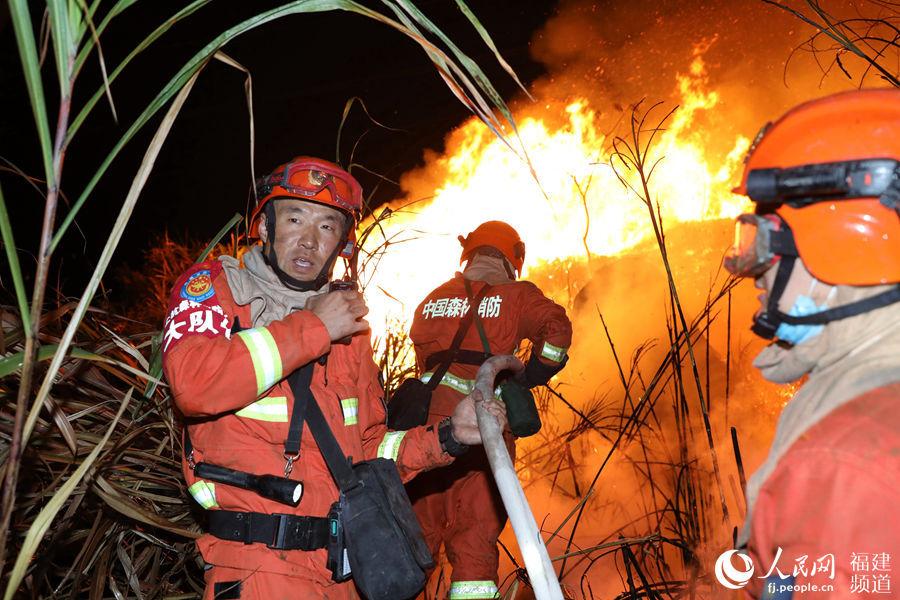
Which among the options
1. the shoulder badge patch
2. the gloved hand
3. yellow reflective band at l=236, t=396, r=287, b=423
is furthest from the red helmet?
the gloved hand

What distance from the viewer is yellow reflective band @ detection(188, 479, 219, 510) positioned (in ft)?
8.51

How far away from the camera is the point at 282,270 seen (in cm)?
322

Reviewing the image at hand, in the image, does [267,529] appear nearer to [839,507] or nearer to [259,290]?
[259,290]

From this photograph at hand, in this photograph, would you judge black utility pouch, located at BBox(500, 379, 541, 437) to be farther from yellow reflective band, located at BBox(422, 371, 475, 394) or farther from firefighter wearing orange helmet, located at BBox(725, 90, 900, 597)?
firefighter wearing orange helmet, located at BBox(725, 90, 900, 597)

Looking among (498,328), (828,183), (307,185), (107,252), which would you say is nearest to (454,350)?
(498,328)

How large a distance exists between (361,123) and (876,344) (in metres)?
17.6

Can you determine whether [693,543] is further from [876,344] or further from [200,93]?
[200,93]

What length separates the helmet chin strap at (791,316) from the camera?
1.66 m

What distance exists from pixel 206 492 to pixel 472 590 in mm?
2392

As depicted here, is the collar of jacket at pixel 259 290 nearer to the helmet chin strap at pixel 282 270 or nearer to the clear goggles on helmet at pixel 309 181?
the helmet chin strap at pixel 282 270

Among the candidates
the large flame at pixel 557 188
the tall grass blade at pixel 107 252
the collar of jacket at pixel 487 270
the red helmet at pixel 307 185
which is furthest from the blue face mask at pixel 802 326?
the large flame at pixel 557 188

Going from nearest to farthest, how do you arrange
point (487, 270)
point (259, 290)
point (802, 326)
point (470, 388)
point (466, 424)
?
point (802, 326), point (259, 290), point (466, 424), point (470, 388), point (487, 270)

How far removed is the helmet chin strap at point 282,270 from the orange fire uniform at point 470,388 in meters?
1.76

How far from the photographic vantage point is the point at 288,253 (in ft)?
10.7
